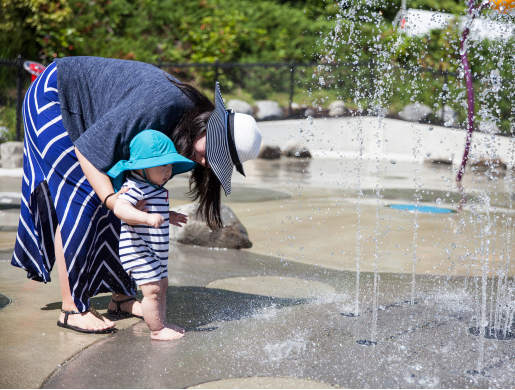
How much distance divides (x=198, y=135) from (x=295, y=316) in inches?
44.4

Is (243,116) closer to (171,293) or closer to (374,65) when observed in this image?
(171,293)

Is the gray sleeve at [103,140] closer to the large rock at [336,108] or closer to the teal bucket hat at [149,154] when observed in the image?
the teal bucket hat at [149,154]

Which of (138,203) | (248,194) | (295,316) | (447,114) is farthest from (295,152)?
(138,203)

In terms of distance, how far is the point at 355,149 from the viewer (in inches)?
547

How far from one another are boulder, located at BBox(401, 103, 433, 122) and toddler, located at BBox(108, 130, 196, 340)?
12.5 meters

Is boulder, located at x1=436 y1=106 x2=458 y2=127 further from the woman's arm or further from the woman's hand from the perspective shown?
the woman's arm

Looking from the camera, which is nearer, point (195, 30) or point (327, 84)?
point (327, 84)

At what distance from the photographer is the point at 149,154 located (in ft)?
8.12

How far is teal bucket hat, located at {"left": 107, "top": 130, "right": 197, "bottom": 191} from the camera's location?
8.12 feet

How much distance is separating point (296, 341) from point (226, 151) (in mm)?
943

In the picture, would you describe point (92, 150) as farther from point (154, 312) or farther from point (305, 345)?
point (305, 345)

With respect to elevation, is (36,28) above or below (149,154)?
above

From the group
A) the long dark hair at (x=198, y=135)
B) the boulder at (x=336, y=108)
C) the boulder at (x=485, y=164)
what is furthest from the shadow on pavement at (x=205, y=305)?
the boulder at (x=336, y=108)

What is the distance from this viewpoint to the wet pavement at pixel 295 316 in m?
2.28
